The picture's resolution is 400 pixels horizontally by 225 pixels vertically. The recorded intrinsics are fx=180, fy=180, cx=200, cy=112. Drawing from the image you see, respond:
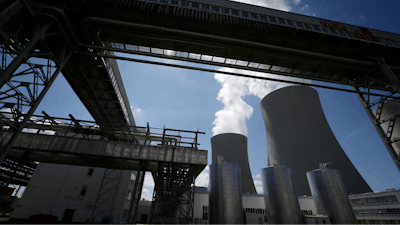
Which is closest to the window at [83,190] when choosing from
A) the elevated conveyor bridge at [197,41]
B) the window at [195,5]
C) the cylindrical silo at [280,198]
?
the elevated conveyor bridge at [197,41]

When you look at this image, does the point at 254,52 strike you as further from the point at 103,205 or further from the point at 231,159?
the point at 231,159

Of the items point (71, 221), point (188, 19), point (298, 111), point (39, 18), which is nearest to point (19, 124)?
point (39, 18)

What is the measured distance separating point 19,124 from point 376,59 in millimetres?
21679

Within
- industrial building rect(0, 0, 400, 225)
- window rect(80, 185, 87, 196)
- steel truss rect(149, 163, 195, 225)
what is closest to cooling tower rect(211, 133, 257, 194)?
steel truss rect(149, 163, 195, 225)

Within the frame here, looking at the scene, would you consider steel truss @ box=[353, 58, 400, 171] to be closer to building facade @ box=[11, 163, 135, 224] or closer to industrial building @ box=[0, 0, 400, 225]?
industrial building @ box=[0, 0, 400, 225]

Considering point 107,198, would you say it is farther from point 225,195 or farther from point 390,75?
point 390,75

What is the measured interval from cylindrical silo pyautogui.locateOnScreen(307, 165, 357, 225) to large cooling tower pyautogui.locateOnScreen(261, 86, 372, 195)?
2.78 metres

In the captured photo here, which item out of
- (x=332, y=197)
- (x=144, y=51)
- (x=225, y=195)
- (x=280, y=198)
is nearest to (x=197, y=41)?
(x=144, y=51)

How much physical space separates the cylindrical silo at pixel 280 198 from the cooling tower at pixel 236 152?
7648 mm

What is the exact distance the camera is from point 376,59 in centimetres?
1270

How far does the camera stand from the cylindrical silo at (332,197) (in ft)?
73.5

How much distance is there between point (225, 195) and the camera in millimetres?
20969

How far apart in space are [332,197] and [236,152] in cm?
1433

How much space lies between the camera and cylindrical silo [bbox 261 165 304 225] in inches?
830
